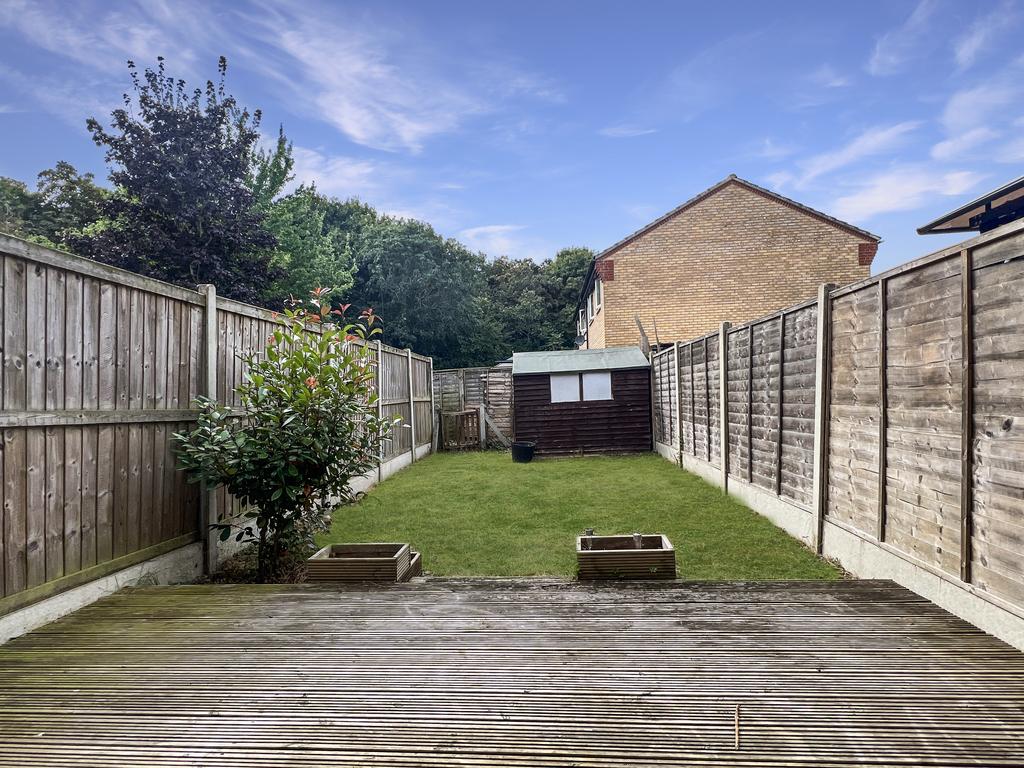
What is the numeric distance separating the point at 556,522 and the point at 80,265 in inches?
180

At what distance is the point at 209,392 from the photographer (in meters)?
4.16

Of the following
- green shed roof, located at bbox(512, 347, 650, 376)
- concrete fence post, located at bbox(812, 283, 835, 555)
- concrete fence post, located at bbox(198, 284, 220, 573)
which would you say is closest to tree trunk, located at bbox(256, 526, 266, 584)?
concrete fence post, located at bbox(198, 284, 220, 573)

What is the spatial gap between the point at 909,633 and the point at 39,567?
4208mm

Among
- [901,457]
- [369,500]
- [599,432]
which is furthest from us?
[599,432]

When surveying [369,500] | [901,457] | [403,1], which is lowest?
[369,500]

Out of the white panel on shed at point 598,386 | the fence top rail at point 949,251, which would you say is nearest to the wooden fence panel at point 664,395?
the white panel on shed at point 598,386

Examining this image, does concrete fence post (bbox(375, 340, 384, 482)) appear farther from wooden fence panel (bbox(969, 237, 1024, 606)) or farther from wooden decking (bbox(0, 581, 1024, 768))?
wooden fence panel (bbox(969, 237, 1024, 606))

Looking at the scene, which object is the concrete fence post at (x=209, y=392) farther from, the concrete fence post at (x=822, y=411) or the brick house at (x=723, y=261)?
A: the brick house at (x=723, y=261)

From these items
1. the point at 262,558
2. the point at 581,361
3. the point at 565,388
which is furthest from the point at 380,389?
the point at 262,558

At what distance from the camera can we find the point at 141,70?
1551 cm

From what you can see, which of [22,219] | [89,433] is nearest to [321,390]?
[89,433]

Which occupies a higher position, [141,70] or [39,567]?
[141,70]

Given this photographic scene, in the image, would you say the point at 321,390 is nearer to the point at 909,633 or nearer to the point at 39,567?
the point at 39,567

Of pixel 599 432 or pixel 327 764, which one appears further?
pixel 599 432
